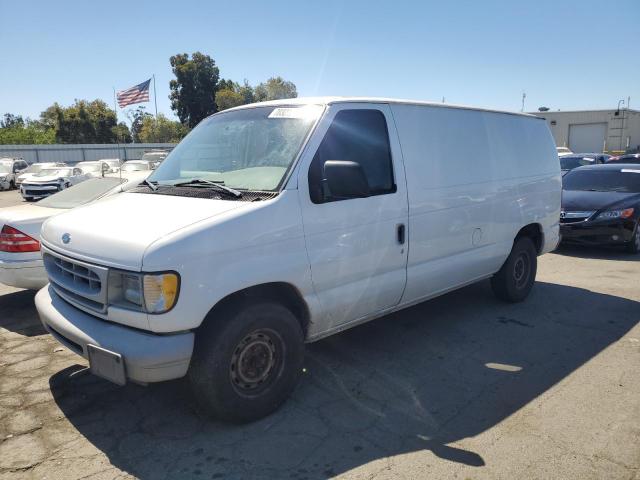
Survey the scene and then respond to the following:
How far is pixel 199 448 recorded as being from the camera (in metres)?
3.12

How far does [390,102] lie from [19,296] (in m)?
5.34

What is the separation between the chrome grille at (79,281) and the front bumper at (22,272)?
185 centimetres

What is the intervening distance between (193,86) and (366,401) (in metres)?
60.1

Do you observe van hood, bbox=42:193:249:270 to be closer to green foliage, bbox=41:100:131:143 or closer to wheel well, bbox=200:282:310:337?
wheel well, bbox=200:282:310:337

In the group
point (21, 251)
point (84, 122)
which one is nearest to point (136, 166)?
point (21, 251)

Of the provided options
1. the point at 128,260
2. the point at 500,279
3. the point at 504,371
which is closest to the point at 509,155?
the point at 500,279

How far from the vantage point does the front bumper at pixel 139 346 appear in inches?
112

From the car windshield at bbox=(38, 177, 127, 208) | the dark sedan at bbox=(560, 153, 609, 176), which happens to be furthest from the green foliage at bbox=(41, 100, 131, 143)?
the car windshield at bbox=(38, 177, 127, 208)

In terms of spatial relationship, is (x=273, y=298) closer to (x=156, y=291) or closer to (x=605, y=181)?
(x=156, y=291)

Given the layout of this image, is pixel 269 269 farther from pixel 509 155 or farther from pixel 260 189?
pixel 509 155

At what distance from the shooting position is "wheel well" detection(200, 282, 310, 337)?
3.18 m

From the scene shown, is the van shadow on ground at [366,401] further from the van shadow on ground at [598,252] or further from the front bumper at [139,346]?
the van shadow on ground at [598,252]

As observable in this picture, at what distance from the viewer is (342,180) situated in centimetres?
342

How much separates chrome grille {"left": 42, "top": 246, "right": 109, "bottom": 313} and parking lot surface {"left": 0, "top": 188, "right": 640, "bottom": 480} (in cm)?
86
